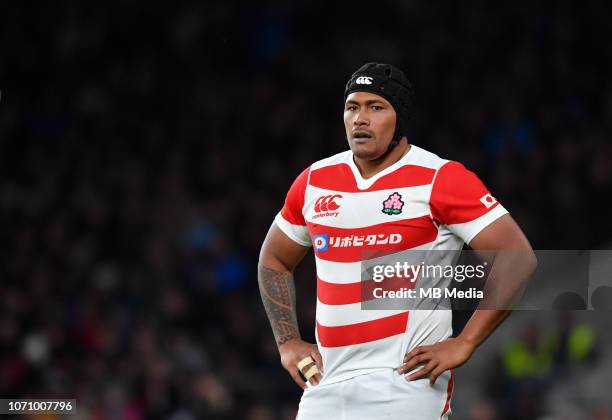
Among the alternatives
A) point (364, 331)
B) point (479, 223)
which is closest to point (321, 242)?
point (364, 331)

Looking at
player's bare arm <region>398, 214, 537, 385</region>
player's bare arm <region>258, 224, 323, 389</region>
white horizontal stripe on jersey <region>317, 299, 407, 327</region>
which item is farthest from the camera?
player's bare arm <region>258, 224, 323, 389</region>

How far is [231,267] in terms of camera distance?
1005cm

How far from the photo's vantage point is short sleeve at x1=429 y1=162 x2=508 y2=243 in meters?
3.91

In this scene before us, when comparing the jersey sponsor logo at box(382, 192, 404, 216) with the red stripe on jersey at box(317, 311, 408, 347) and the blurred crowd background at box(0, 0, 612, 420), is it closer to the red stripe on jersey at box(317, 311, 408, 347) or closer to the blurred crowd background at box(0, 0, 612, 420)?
the red stripe on jersey at box(317, 311, 408, 347)

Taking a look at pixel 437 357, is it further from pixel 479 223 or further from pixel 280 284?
pixel 280 284

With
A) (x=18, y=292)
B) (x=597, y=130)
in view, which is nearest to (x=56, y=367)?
(x=18, y=292)

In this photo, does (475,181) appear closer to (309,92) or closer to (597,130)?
(597,130)

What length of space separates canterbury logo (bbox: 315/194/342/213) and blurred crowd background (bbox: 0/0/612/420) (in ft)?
13.7

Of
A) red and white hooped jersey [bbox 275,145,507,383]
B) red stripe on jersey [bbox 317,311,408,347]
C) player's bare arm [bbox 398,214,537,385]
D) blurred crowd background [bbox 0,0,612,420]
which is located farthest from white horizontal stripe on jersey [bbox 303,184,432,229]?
blurred crowd background [bbox 0,0,612,420]

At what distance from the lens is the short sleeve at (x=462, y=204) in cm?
391

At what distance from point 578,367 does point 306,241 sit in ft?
14.3

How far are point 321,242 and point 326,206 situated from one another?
0.14 meters

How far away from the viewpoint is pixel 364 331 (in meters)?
4.00

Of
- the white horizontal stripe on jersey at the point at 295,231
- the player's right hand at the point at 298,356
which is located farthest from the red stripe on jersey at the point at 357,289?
the white horizontal stripe on jersey at the point at 295,231
